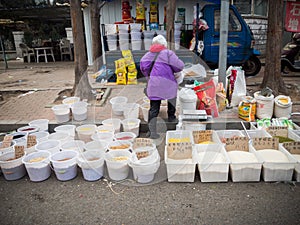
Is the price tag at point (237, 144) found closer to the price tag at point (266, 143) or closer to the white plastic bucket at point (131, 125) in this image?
the price tag at point (266, 143)

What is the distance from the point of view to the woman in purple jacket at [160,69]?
3.41 meters

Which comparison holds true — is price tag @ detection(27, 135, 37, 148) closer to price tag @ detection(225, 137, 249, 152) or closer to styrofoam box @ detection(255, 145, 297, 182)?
price tag @ detection(225, 137, 249, 152)

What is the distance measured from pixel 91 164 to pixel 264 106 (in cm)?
284

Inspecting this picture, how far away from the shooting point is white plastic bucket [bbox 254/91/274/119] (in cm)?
392

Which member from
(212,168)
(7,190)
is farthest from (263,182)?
(7,190)

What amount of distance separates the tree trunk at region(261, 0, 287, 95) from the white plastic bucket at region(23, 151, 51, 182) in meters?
4.52

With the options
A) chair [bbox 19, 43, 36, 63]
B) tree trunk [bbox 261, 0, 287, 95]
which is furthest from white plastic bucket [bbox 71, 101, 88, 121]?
chair [bbox 19, 43, 36, 63]

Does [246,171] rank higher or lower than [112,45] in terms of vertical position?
lower

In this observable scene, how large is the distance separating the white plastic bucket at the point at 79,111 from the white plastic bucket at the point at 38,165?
4.43ft

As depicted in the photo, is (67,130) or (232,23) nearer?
(67,130)

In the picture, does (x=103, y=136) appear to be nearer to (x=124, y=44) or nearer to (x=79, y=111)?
(x=79, y=111)

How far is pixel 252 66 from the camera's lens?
7.73 m

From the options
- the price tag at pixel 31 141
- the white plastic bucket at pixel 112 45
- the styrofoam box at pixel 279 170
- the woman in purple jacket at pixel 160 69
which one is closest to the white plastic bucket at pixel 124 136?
the woman in purple jacket at pixel 160 69

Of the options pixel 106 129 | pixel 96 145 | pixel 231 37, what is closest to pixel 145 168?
pixel 96 145
